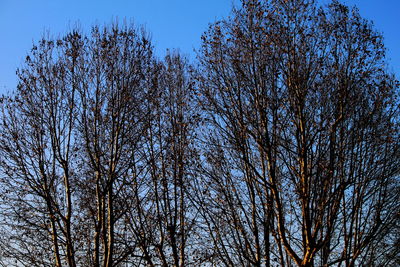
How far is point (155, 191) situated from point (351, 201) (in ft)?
16.8

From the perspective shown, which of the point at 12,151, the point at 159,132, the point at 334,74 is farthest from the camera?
the point at 159,132

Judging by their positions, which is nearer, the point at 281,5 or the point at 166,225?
the point at 281,5

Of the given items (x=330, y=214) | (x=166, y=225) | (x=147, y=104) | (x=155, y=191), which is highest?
(x=147, y=104)

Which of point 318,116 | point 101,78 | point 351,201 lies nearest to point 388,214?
point 351,201

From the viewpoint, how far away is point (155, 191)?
37.8ft

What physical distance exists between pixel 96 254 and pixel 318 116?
19.7ft

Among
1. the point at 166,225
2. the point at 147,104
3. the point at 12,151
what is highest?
the point at 147,104

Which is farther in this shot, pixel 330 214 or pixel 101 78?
pixel 101 78

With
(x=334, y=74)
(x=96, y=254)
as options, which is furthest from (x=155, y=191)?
(x=334, y=74)

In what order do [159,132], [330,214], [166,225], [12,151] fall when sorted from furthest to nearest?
[159,132] → [166,225] → [12,151] → [330,214]

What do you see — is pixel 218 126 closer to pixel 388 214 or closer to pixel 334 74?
pixel 334 74

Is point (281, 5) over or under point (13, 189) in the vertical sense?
over

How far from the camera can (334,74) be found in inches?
378

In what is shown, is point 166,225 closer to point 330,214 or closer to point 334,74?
point 330,214
